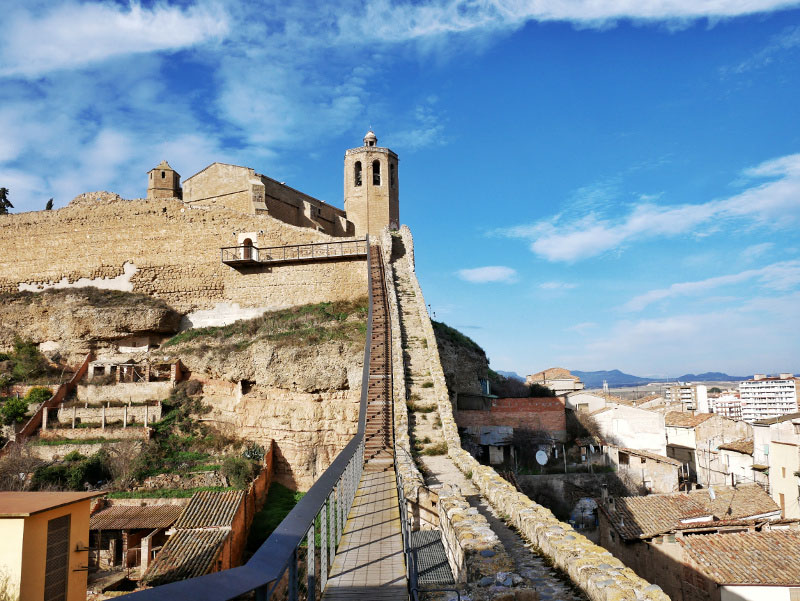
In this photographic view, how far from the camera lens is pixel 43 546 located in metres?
11.6

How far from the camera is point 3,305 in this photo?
2795 centimetres

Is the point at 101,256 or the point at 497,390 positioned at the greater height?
the point at 101,256

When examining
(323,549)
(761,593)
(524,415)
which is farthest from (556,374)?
(323,549)

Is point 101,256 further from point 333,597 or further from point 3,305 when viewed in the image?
point 333,597

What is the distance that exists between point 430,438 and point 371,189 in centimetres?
2288

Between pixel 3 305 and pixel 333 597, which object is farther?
pixel 3 305

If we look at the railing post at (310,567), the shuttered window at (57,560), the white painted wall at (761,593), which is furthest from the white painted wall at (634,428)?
the railing post at (310,567)

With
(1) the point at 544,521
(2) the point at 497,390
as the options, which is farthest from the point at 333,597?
(2) the point at 497,390

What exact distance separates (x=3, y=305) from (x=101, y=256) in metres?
4.85

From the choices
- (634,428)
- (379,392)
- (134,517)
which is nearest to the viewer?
(379,392)

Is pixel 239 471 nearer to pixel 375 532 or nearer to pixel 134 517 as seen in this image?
pixel 134 517

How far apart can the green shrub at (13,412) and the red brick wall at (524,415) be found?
14.8 meters

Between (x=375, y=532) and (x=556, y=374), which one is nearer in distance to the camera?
(x=375, y=532)

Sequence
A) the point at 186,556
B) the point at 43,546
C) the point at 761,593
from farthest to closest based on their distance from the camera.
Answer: the point at 186,556
the point at 761,593
the point at 43,546
